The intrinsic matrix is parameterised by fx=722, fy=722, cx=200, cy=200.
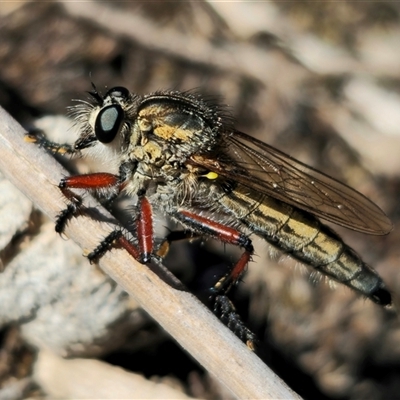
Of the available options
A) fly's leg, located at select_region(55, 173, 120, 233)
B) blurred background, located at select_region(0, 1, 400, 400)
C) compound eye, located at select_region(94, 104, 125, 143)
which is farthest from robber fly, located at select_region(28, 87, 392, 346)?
blurred background, located at select_region(0, 1, 400, 400)

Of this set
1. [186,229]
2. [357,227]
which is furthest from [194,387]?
[357,227]

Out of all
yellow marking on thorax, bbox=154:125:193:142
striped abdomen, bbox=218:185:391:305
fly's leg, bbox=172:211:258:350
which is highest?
striped abdomen, bbox=218:185:391:305

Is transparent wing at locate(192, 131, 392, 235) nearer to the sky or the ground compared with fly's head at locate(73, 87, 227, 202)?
nearer to the sky

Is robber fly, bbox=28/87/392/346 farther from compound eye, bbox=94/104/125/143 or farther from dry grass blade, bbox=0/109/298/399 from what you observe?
dry grass blade, bbox=0/109/298/399

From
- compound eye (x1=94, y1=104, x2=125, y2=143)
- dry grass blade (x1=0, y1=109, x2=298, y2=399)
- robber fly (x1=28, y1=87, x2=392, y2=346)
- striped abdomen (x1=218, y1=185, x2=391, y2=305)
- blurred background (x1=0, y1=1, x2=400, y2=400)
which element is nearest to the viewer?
dry grass blade (x1=0, y1=109, x2=298, y2=399)

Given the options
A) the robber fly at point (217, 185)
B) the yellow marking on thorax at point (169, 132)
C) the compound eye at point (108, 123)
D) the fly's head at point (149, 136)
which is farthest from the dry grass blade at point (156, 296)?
the yellow marking on thorax at point (169, 132)

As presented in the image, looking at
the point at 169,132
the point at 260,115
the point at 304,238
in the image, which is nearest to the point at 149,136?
the point at 169,132

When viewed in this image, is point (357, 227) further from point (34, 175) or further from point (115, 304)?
point (34, 175)

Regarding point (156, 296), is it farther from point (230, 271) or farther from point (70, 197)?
point (230, 271)
